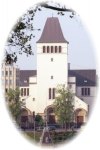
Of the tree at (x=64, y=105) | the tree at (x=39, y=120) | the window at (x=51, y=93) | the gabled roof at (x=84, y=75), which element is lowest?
the tree at (x=39, y=120)

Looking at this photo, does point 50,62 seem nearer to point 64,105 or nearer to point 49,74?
point 49,74

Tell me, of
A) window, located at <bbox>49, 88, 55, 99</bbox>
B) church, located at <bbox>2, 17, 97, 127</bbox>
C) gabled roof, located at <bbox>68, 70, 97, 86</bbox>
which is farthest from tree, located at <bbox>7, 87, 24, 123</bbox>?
gabled roof, located at <bbox>68, 70, 97, 86</bbox>

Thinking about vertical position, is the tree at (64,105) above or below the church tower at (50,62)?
below

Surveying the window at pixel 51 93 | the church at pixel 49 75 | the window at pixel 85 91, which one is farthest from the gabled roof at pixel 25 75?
the window at pixel 85 91

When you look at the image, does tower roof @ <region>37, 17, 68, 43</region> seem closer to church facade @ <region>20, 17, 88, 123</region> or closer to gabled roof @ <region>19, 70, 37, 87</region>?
church facade @ <region>20, 17, 88, 123</region>

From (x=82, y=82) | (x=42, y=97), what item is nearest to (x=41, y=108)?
(x=42, y=97)

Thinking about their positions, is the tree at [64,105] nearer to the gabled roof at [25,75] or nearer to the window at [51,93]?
the window at [51,93]

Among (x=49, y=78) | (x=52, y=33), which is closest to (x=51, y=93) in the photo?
(x=49, y=78)
